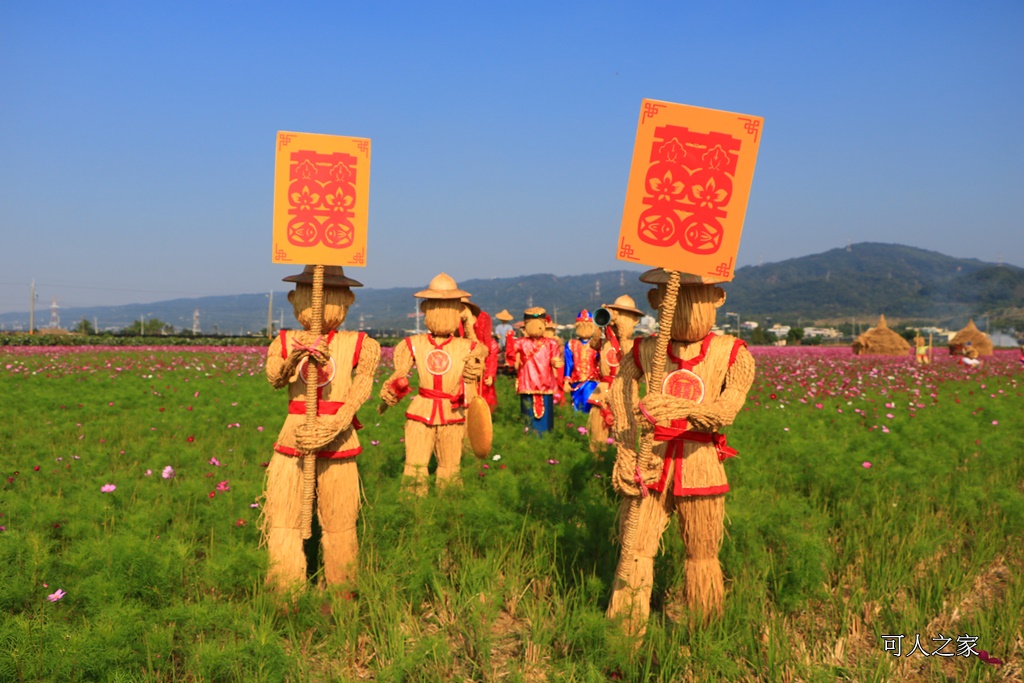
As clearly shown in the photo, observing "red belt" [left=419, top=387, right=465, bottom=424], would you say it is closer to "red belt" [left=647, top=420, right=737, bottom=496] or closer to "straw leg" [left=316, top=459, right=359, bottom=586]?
"straw leg" [left=316, top=459, right=359, bottom=586]

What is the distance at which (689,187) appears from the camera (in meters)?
3.38

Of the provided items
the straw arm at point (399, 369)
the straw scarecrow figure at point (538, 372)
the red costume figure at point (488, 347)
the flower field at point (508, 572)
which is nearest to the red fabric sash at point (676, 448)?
the flower field at point (508, 572)

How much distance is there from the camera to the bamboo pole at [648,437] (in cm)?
325

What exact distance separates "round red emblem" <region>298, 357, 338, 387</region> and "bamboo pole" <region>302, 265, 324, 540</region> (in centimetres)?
11

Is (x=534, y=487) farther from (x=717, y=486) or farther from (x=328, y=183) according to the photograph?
(x=328, y=183)

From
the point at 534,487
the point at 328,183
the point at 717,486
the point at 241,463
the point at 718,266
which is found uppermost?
the point at 328,183

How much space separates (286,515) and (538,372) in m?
5.43

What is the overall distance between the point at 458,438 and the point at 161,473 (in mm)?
2498

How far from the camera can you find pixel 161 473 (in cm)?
586

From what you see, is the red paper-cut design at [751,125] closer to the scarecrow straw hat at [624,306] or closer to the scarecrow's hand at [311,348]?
the scarecrow's hand at [311,348]

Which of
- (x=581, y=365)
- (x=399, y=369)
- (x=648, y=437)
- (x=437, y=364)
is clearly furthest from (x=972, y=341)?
(x=648, y=437)

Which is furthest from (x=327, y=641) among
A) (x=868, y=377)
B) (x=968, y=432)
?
(x=868, y=377)

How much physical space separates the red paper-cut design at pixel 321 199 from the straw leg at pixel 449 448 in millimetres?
2377

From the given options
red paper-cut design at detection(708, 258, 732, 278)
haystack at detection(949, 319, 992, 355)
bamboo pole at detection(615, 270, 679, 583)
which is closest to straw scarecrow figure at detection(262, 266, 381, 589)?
bamboo pole at detection(615, 270, 679, 583)
